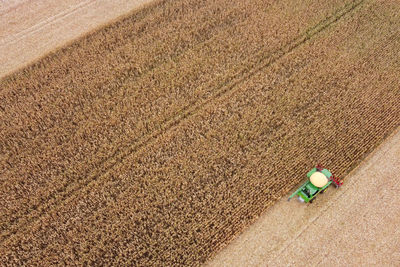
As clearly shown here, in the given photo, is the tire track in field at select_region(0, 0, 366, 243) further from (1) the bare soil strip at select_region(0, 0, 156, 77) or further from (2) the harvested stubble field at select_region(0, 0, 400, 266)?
(1) the bare soil strip at select_region(0, 0, 156, 77)

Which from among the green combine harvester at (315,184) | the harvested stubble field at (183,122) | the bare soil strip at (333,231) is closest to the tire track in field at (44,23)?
the harvested stubble field at (183,122)

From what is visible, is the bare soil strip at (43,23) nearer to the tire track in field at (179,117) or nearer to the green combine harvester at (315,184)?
the tire track in field at (179,117)

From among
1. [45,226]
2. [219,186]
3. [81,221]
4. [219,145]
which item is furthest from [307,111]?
[45,226]

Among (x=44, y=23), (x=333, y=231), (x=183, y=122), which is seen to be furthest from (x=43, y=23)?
(x=333, y=231)

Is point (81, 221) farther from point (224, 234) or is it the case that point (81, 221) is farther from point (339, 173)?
point (339, 173)

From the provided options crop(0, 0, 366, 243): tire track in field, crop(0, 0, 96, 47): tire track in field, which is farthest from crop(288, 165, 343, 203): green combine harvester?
crop(0, 0, 96, 47): tire track in field
